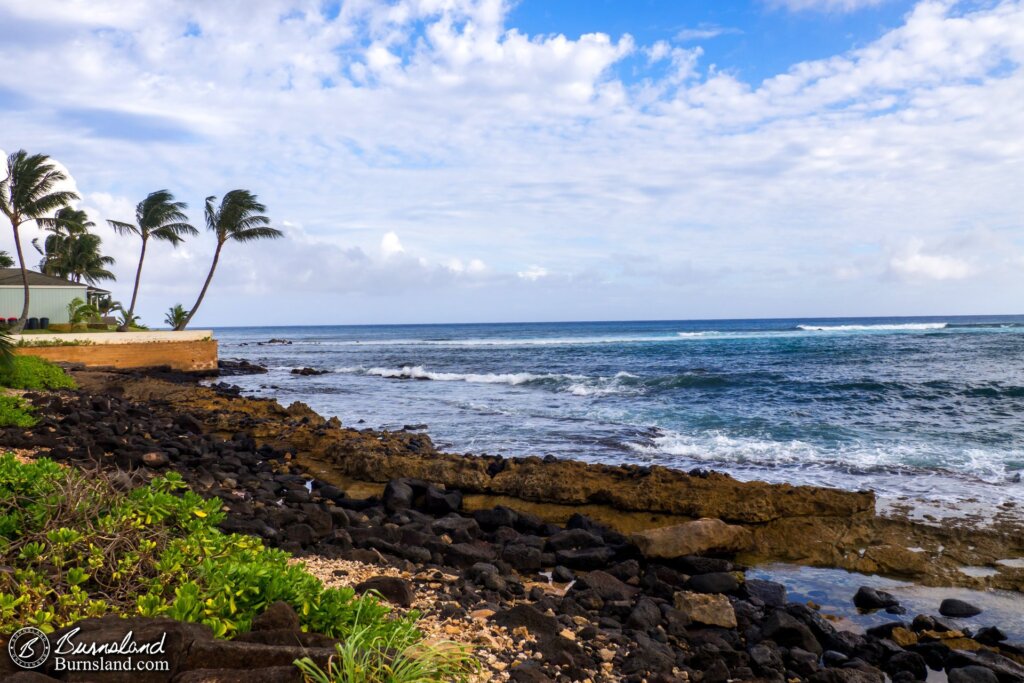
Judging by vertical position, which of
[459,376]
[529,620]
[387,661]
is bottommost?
[459,376]

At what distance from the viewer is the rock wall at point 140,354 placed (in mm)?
26484

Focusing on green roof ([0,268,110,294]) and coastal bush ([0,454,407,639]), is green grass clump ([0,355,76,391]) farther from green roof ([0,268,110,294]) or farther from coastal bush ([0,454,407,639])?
green roof ([0,268,110,294])

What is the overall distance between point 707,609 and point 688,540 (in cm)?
161

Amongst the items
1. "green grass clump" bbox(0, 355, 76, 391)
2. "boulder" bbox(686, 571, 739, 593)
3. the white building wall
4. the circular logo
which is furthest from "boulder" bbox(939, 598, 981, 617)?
the white building wall

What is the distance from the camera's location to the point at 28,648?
3.37m

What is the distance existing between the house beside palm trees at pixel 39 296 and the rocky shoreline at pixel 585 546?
25338 millimetres

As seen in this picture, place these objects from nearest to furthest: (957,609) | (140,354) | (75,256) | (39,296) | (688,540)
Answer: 1. (957,609)
2. (688,540)
3. (140,354)
4. (39,296)
5. (75,256)

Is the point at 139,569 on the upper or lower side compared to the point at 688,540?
upper

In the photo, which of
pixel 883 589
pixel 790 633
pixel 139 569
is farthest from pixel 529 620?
pixel 883 589

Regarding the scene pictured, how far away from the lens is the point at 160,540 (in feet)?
16.5

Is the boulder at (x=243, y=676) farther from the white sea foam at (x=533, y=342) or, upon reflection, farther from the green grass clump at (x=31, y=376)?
the white sea foam at (x=533, y=342)

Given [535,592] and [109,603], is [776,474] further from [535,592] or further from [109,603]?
[109,603]

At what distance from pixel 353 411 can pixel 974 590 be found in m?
17.9

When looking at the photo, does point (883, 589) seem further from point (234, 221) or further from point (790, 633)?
point (234, 221)
